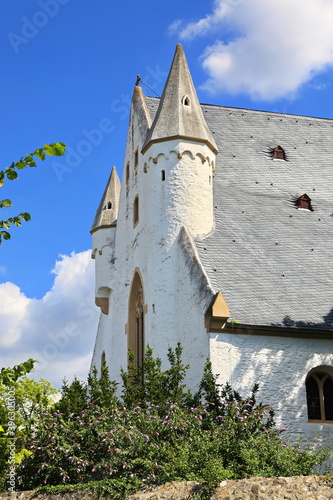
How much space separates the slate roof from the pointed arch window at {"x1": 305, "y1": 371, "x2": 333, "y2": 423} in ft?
4.77

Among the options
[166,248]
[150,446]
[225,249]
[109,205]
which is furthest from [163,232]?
[150,446]

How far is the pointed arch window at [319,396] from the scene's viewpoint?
19938mm

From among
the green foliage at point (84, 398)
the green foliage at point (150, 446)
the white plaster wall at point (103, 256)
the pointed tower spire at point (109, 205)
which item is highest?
the pointed tower spire at point (109, 205)

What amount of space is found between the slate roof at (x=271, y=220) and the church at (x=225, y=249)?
50 mm

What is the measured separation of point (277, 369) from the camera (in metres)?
19.7

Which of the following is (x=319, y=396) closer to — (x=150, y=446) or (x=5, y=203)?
(x=150, y=446)

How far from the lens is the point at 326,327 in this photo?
20281mm

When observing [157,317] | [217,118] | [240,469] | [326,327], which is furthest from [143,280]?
[240,469]

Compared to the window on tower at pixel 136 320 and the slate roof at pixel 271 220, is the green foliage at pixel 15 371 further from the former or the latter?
the window on tower at pixel 136 320

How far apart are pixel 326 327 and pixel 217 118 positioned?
1209 cm

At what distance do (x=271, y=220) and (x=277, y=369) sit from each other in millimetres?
6542

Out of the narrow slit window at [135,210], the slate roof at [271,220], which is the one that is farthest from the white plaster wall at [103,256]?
the slate roof at [271,220]

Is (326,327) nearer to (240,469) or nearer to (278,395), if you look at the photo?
(278,395)

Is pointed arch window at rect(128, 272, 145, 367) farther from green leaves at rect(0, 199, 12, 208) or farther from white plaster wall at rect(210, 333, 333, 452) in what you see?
green leaves at rect(0, 199, 12, 208)
